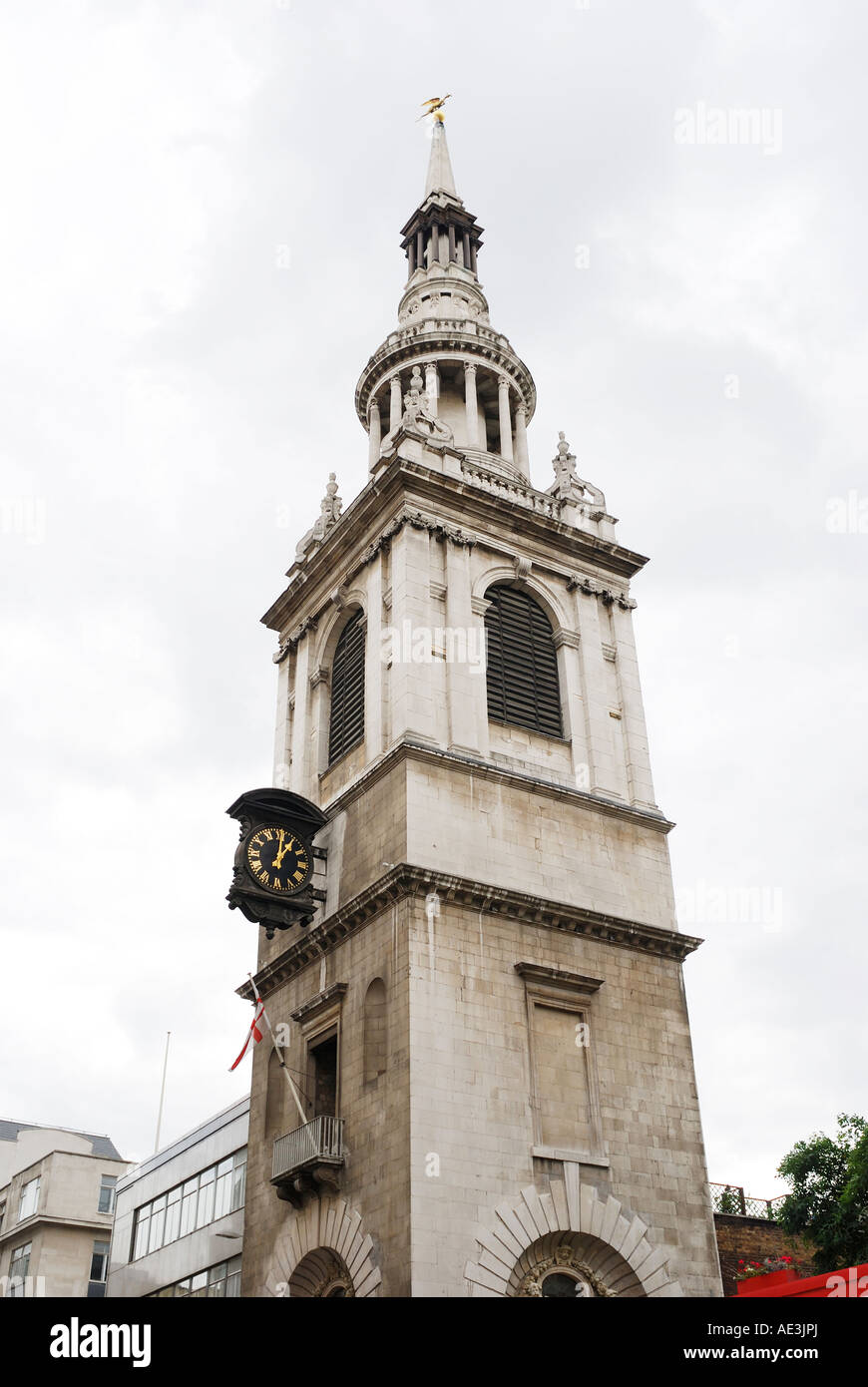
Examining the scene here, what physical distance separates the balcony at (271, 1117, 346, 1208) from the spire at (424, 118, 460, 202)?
41.5m

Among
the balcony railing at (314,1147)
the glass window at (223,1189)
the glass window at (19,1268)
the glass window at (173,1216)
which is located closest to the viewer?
the balcony railing at (314,1147)

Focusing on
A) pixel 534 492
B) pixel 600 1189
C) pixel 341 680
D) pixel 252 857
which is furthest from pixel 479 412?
pixel 600 1189

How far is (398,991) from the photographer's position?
2878 cm

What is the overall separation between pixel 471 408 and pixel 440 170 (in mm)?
18101

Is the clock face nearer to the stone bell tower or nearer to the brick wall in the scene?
the stone bell tower

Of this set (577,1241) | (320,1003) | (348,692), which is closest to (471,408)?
(348,692)

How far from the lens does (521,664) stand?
37.2 metres

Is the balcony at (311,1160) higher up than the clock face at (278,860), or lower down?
lower down

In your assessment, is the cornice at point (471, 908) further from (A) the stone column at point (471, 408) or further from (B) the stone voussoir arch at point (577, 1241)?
(A) the stone column at point (471, 408)

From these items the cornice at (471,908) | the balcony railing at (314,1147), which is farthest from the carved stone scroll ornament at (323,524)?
the balcony railing at (314,1147)

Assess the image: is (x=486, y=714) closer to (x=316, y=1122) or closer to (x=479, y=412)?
(x=316, y=1122)

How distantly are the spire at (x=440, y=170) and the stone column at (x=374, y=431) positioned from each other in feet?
43.0

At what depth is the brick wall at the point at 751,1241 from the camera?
4006cm
